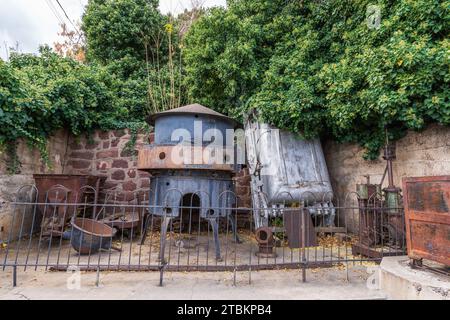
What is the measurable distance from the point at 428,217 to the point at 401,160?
2653 millimetres

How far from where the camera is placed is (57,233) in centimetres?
464

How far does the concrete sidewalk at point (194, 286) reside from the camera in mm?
2807

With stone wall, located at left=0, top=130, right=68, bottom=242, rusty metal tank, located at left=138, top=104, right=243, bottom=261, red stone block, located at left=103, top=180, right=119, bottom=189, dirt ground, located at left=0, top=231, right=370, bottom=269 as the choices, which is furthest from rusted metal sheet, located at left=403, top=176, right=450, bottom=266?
red stone block, located at left=103, top=180, right=119, bottom=189

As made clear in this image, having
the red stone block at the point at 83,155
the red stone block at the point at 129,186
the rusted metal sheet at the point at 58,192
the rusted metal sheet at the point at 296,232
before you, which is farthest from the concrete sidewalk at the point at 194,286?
the red stone block at the point at 83,155

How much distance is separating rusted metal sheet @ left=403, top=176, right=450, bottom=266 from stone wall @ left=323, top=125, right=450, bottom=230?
6.41 feet

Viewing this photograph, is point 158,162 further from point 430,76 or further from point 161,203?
point 430,76

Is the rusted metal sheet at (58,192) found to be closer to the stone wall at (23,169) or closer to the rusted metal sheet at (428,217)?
the stone wall at (23,169)

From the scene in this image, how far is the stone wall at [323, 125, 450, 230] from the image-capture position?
14.6 ft

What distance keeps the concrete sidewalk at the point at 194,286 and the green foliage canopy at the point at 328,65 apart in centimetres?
274

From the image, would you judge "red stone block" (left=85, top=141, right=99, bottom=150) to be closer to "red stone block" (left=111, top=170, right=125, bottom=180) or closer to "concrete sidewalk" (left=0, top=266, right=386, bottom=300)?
"red stone block" (left=111, top=170, right=125, bottom=180)

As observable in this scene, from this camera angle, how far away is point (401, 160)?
16.8 ft

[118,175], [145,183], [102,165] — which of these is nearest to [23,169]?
[102,165]

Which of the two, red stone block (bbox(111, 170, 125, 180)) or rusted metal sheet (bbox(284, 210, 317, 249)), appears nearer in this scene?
rusted metal sheet (bbox(284, 210, 317, 249))
